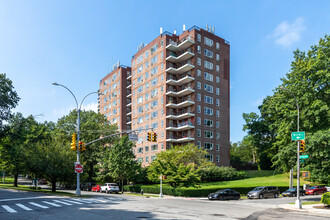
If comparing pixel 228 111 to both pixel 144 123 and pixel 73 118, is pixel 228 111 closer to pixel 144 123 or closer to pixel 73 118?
pixel 144 123

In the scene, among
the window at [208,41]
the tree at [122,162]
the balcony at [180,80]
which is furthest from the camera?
the window at [208,41]

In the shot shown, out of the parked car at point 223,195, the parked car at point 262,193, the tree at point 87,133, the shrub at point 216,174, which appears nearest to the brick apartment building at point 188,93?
the shrub at point 216,174

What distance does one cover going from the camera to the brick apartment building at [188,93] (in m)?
64.9

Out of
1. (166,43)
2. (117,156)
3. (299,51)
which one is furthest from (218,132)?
(299,51)

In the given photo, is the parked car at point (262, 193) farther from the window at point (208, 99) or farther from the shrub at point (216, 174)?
the window at point (208, 99)

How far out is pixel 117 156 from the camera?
4681cm

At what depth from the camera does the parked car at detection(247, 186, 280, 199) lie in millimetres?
36219

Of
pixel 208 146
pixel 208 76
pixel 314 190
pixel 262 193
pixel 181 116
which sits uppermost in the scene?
pixel 208 76

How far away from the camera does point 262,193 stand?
36656 millimetres

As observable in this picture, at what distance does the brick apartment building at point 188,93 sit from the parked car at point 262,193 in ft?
84.2

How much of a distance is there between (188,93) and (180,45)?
438 inches

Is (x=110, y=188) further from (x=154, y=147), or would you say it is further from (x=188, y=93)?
(x=188, y=93)

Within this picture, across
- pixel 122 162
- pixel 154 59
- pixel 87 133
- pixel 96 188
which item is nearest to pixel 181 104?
pixel 154 59

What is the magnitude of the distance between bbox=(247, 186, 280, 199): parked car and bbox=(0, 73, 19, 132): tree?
37362 mm
